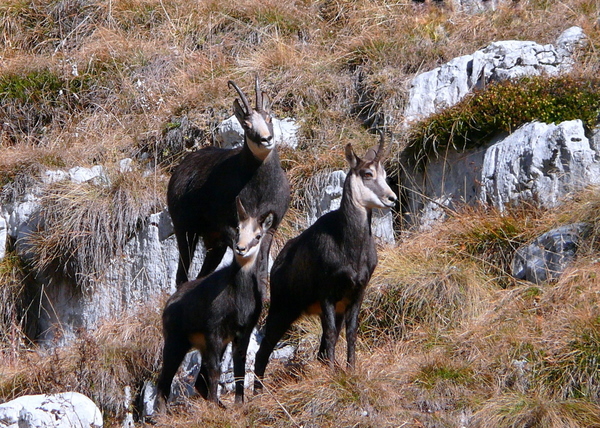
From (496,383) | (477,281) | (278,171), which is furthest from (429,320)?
(278,171)

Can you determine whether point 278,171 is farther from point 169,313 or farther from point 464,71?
point 464,71

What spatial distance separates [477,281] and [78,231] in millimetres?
4335

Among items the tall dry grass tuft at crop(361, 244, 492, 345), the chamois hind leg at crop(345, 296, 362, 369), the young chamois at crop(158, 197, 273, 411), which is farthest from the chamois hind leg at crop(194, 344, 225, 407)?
the tall dry grass tuft at crop(361, 244, 492, 345)

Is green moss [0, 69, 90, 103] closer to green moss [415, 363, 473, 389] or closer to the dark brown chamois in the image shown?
the dark brown chamois

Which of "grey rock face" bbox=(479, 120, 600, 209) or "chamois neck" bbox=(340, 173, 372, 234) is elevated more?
"chamois neck" bbox=(340, 173, 372, 234)

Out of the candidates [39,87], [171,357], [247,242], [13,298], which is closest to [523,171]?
[247,242]

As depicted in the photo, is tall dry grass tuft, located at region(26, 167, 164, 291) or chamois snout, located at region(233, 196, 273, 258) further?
tall dry grass tuft, located at region(26, 167, 164, 291)

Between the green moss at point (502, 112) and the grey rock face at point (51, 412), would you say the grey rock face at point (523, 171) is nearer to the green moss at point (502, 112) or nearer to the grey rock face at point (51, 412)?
the green moss at point (502, 112)

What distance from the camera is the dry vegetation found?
737 centimetres

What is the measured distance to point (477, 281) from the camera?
8922 mm

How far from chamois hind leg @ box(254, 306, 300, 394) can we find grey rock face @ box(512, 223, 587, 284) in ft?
7.88

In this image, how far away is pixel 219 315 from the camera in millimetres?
7512

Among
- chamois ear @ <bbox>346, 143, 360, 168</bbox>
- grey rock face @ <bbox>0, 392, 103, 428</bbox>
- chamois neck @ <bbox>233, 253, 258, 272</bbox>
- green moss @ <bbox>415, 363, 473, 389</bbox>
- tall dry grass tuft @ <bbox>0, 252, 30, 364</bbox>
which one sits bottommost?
tall dry grass tuft @ <bbox>0, 252, 30, 364</bbox>

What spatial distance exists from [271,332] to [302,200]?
8.90 feet
